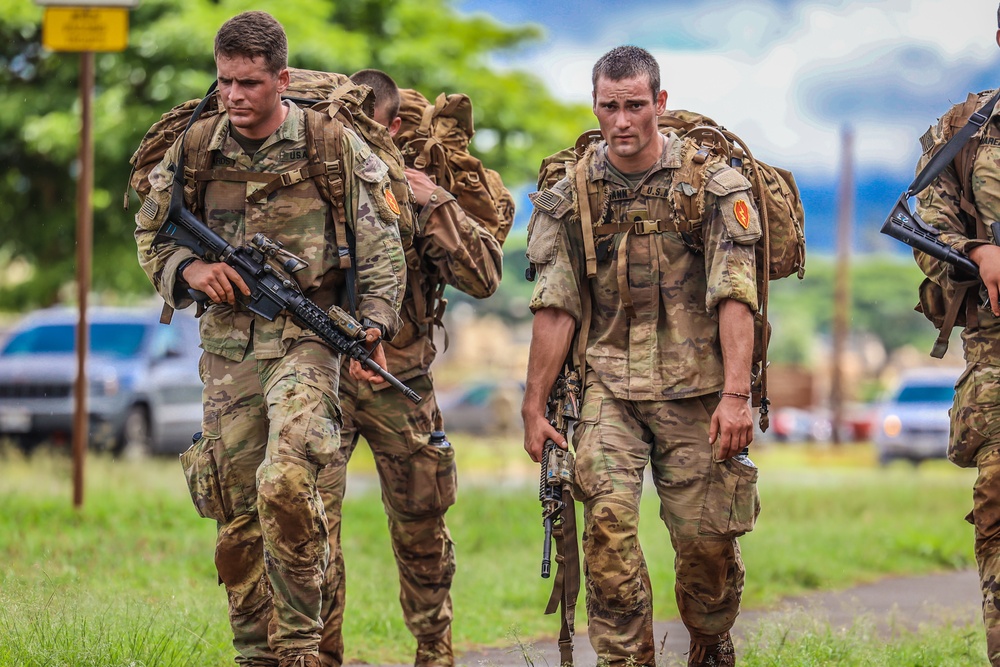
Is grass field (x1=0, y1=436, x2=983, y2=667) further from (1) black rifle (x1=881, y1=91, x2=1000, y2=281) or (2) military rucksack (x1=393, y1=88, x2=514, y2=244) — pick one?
(2) military rucksack (x1=393, y1=88, x2=514, y2=244)

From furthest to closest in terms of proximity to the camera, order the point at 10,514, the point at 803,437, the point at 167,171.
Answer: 1. the point at 803,437
2. the point at 10,514
3. the point at 167,171

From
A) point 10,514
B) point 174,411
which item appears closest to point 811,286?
point 174,411

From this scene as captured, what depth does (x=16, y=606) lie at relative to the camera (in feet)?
19.5

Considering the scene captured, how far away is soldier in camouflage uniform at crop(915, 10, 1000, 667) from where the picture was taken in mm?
5582

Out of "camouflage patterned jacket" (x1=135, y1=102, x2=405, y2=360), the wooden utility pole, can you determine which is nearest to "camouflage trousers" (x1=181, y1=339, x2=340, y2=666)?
"camouflage patterned jacket" (x1=135, y1=102, x2=405, y2=360)

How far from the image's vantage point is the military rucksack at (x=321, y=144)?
5.77 m

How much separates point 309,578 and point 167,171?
5.65 ft

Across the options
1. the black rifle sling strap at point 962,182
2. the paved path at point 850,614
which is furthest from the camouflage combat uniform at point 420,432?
the black rifle sling strap at point 962,182

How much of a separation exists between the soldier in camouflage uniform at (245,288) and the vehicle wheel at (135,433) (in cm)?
1162

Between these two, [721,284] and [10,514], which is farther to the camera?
[10,514]

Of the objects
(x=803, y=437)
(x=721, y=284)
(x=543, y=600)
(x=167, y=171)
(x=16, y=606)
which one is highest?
(x=167, y=171)

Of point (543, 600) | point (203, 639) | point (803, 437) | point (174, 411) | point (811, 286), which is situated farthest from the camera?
point (811, 286)

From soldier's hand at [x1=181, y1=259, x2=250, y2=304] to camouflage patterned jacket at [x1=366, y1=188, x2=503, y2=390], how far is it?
1.15 metres

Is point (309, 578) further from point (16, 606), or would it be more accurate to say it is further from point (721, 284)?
point (721, 284)
